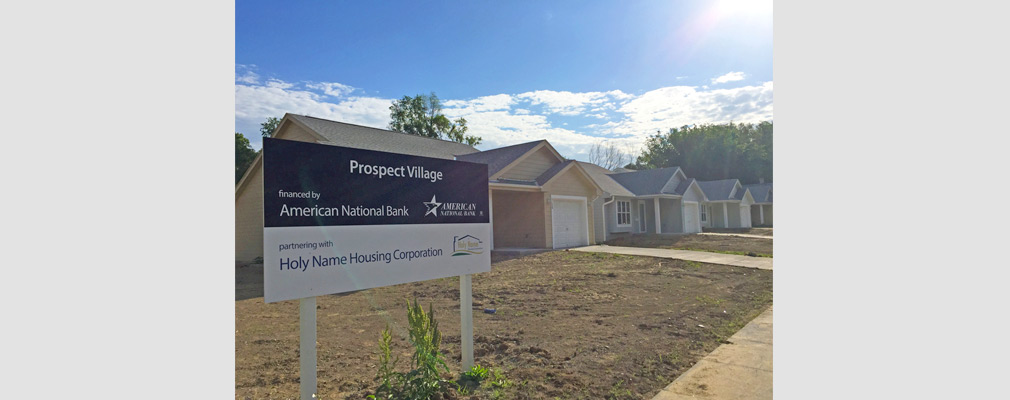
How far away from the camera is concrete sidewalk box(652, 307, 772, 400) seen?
14.0 feet

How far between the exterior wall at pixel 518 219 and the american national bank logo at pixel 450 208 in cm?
1368

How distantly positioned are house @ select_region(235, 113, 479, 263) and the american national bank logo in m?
12.8

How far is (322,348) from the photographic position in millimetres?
5508

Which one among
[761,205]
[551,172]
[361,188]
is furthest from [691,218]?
[361,188]

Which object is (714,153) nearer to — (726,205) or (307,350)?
(726,205)

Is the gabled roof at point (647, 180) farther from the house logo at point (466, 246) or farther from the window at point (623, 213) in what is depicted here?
the house logo at point (466, 246)

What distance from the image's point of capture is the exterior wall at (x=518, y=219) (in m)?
19.5

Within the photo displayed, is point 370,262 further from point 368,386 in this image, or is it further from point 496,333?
point 496,333

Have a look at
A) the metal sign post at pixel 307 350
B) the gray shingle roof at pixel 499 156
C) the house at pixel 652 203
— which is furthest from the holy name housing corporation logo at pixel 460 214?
the house at pixel 652 203

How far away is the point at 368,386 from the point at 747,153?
6493 centimetres

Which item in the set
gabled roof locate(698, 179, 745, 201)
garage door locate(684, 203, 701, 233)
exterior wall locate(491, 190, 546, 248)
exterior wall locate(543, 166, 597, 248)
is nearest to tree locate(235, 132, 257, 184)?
exterior wall locate(491, 190, 546, 248)

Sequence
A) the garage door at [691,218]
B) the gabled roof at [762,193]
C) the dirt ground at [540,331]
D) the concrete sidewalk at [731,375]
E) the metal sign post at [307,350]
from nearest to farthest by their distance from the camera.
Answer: the metal sign post at [307,350] < the concrete sidewalk at [731,375] < the dirt ground at [540,331] < the garage door at [691,218] < the gabled roof at [762,193]

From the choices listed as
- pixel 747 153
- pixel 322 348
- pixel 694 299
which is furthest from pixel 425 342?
pixel 747 153

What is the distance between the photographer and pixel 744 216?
138 ft
